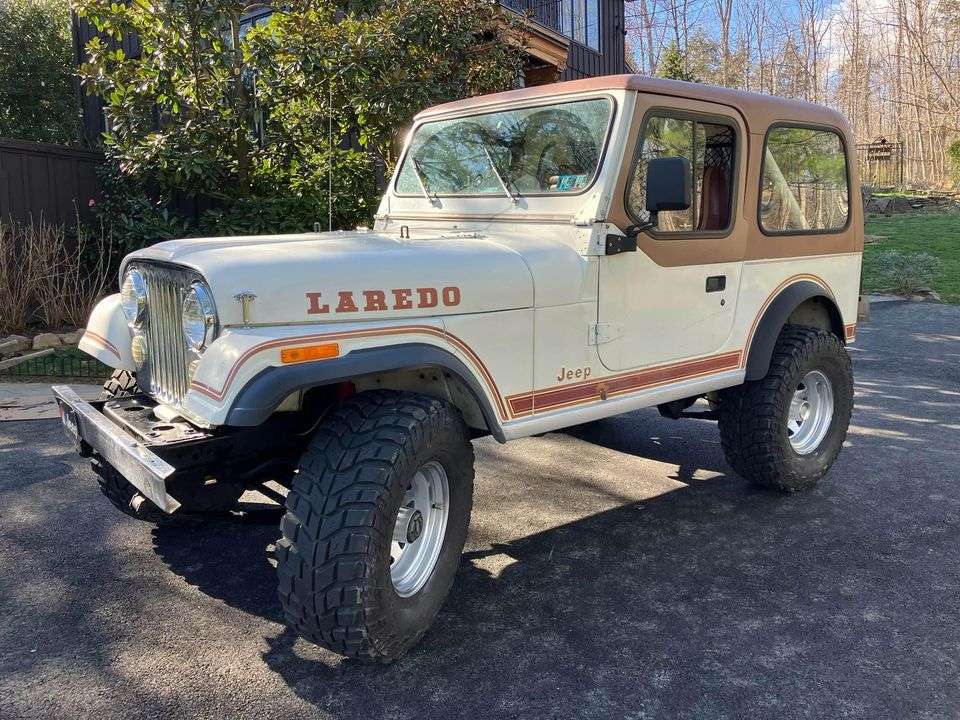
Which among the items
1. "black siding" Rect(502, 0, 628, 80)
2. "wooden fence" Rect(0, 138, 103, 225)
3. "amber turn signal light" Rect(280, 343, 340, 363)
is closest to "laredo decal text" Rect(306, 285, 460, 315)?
"amber turn signal light" Rect(280, 343, 340, 363)

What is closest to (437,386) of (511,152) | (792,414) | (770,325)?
(511,152)

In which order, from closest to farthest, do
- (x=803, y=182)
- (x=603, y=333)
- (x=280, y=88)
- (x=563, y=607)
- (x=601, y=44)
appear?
(x=563, y=607) < (x=603, y=333) < (x=803, y=182) < (x=280, y=88) < (x=601, y=44)

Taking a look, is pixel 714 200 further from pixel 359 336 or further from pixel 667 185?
pixel 359 336

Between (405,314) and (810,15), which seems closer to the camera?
(405,314)

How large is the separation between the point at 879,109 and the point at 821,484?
3441 centimetres

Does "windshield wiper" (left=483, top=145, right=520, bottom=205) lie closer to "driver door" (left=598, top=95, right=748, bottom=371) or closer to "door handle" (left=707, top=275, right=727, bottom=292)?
Answer: "driver door" (left=598, top=95, right=748, bottom=371)

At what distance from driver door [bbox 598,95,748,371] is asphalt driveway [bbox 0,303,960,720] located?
0.95 meters

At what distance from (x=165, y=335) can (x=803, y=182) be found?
11.2 ft

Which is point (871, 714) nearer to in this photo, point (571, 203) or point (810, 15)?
point (571, 203)

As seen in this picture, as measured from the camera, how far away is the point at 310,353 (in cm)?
261

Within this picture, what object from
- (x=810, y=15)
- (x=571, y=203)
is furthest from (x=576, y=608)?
(x=810, y=15)

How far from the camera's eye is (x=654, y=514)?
432 cm

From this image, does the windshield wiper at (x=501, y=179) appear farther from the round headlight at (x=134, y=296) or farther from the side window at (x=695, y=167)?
the round headlight at (x=134, y=296)

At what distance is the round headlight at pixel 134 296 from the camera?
10.7 ft
